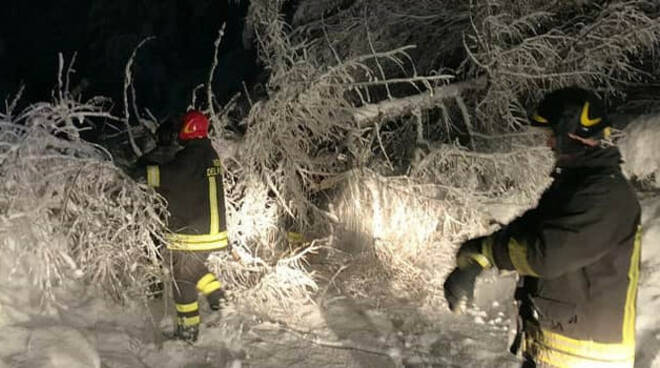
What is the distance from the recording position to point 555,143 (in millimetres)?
2395

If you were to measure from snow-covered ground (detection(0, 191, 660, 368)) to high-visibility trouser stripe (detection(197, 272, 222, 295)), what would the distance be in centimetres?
28

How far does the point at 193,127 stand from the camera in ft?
14.2

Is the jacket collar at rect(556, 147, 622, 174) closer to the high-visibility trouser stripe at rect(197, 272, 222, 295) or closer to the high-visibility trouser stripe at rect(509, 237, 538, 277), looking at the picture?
the high-visibility trouser stripe at rect(509, 237, 538, 277)

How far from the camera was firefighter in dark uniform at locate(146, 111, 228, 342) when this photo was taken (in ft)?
14.1

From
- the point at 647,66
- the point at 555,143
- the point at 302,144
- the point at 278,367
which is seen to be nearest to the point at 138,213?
the point at 278,367

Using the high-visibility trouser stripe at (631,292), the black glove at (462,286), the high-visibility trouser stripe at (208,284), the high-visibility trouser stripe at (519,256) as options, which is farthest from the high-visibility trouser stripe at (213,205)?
the high-visibility trouser stripe at (631,292)

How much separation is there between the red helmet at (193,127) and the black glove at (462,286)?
2488 mm

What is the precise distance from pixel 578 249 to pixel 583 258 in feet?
0.17

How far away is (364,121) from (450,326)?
2.24 m

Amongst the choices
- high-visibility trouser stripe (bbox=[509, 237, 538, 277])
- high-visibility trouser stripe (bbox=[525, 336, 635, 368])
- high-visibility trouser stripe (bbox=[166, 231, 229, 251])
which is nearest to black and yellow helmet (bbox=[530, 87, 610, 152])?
high-visibility trouser stripe (bbox=[509, 237, 538, 277])

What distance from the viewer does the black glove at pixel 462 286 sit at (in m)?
2.48

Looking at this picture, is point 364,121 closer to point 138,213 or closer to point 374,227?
point 374,227

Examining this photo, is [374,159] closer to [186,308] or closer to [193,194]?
[193,194]

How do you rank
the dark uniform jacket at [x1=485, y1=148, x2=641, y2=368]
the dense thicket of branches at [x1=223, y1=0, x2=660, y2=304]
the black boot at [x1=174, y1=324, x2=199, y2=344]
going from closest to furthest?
the dark uniform jacket at [x1=485, y1=148, x2=641, y2=368] → the black boot at [x1=174, y1=324, x2=199, y2=344] → the dense thicket of branches at [x1=223, y1=0, x2=660, y2=304]
